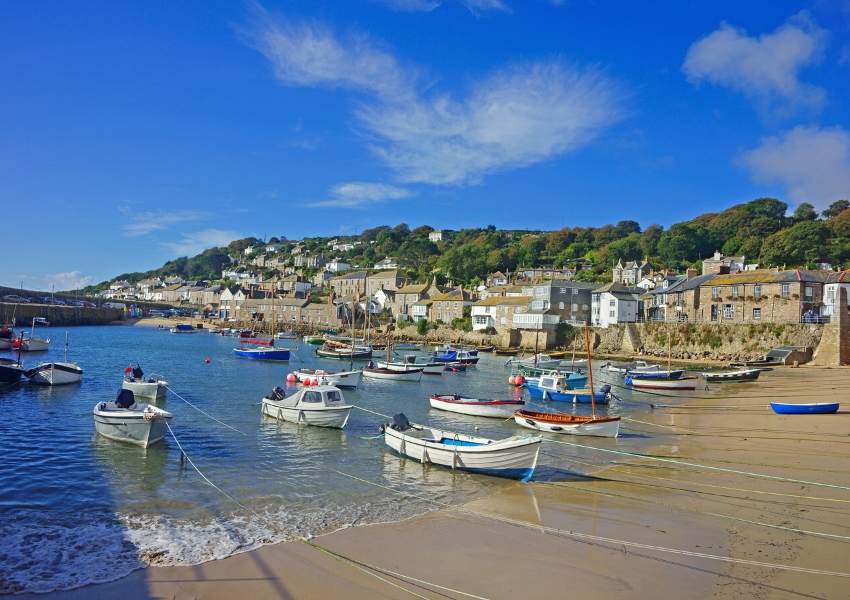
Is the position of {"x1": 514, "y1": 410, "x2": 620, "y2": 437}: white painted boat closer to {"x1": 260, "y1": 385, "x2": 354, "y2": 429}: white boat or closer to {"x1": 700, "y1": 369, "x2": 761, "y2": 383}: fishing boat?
{"x1": 260, "y1": 385, "x2": 354, "y2": 429}: white boat

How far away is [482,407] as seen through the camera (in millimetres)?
28328

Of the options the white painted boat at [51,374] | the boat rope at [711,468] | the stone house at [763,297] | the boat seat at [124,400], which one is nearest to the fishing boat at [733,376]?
the stone house at [763,297]

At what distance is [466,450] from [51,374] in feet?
90.2

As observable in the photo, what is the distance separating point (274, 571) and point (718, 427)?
2184 cm

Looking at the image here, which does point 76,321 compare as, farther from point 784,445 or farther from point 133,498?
point 784,445

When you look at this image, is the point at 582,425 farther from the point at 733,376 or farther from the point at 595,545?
the point at 733,376

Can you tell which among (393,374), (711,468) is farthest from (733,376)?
(711,468)

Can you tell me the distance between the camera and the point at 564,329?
76.3m

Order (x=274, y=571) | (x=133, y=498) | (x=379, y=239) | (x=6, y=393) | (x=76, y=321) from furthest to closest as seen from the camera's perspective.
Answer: (x=379, y=239)
(x=76, y=321)
(x=6, y=393)
(x=133, y=498)
(x=274, y=571)

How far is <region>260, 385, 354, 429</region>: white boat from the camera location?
23734 mm

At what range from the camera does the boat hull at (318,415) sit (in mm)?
23688

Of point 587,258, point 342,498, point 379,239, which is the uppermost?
point 379,239

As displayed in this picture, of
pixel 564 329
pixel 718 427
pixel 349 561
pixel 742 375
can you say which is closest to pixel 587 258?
pixel 564 329

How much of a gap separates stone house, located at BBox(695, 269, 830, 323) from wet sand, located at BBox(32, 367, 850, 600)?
43.0m
